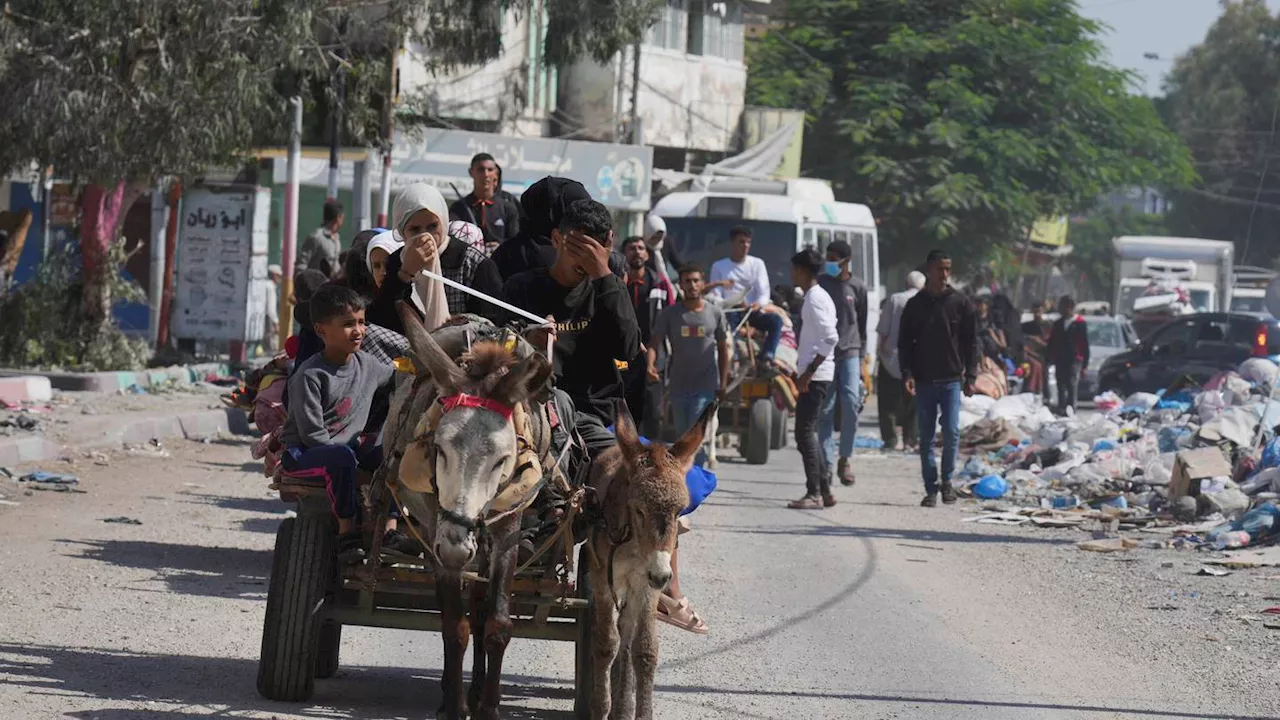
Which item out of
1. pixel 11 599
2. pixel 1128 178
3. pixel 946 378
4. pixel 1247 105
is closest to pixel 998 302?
pixel 946 378

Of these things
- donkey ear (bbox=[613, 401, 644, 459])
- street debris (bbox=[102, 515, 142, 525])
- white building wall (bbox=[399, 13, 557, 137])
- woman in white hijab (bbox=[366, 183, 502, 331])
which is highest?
white building wall (bbox=[399, 13, 557, 137])

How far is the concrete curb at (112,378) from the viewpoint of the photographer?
19453 mm

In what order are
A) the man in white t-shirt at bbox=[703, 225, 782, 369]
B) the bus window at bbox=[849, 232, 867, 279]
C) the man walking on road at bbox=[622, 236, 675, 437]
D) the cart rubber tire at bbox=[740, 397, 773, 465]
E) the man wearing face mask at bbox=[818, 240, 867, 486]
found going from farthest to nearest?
the bus window at bbox=[849, 232, 867, 279] < the cart rubber tire at bbox=[740, 397, 773, 465] < the man in white t-shirt at bbox=[703, 225, 782, 369] < the man wearing face mask at bbox=[818, 240, 867, 486] < the man walking on road at bbox=[622, 236, 675, 437]

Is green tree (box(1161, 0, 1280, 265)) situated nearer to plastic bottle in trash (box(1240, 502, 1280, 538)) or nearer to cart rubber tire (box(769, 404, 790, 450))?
cart rubber tire (box(769, 404, 790, 450))

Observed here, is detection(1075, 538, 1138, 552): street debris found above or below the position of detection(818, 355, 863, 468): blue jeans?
below

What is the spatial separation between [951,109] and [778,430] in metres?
25.0

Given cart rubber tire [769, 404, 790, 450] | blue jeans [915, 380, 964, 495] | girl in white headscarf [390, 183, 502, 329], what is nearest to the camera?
girl in white headscarf [390, 183, 502, 329]

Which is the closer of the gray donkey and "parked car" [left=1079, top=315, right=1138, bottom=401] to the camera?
the gray donkey

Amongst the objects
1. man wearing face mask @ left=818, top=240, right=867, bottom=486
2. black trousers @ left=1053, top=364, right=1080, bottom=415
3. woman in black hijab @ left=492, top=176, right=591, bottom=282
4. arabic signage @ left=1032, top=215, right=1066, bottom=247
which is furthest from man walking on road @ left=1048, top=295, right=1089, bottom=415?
arabic signage @ left=1032, top=215, right=1066, bottom=247

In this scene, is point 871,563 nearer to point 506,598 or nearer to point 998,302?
point 506,598

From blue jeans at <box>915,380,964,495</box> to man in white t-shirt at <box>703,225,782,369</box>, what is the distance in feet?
8.55

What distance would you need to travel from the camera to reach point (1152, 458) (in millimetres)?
17547

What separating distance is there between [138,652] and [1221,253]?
1741 inches

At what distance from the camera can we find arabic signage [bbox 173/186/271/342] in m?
22.8
